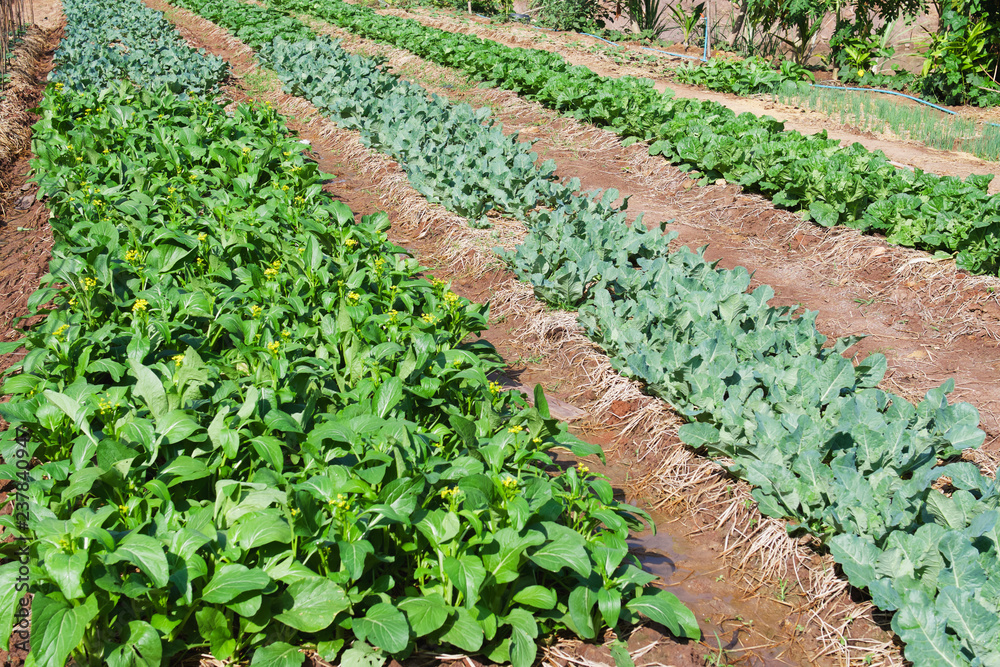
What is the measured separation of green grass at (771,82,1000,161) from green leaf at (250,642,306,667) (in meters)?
8.86

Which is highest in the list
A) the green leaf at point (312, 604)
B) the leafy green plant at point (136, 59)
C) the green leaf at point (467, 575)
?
the leafy green plant at point (136, 59)

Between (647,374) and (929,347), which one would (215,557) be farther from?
(929,347)

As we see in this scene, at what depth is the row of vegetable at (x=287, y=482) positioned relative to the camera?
7.27 ft

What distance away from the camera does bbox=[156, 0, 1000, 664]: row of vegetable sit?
250cm

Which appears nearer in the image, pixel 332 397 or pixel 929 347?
pixel 332 397

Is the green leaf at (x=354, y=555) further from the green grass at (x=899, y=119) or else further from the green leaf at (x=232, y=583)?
the green grass at (x=899, y=119)

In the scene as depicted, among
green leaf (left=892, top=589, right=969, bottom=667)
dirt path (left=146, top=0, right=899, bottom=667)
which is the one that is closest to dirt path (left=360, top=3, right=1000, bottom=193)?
dirt path (left=146, top=0, right=899, bottom=667)

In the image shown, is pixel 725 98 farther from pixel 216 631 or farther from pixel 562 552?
pixel 216 631

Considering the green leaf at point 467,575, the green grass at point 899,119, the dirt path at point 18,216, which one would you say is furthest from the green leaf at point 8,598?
the green grass at point 899,119

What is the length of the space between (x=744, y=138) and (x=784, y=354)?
4137 millimetres

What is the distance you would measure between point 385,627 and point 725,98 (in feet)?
38.2

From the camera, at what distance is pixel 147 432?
2.64 m

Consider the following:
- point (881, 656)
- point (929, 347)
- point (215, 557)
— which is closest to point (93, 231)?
point (215, 557)

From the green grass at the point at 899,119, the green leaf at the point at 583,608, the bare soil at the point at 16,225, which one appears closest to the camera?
the green leaf at the point at 583,608
